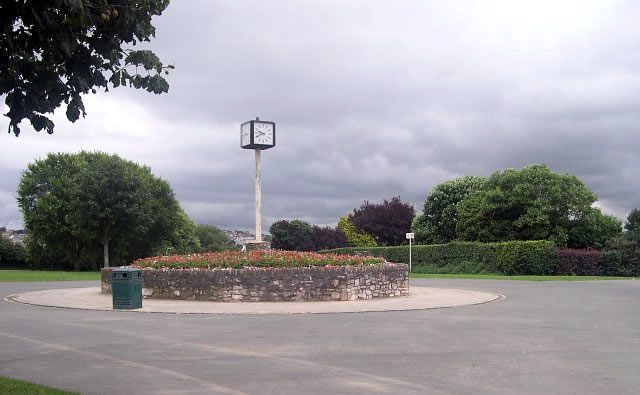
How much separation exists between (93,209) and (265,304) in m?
37.9

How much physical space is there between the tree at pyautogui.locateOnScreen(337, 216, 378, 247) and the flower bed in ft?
179

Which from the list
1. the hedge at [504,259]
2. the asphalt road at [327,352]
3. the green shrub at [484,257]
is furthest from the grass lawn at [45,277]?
the hedge at [504,259]

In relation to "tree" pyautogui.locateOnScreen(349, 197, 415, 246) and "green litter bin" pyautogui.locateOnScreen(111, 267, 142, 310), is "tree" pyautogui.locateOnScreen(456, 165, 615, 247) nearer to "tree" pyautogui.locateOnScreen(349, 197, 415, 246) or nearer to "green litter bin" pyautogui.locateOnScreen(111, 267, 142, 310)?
"tree" pyautogui.locateOnScreen(349, 197, 415, 246)

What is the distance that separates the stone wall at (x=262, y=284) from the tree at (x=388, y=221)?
178 ft

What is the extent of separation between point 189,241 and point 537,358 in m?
75.7

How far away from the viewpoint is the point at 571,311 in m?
16.9

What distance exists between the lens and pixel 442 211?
214 feet

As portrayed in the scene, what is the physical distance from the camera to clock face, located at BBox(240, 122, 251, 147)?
1045 inches

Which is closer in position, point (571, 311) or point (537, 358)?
point (537, 358)

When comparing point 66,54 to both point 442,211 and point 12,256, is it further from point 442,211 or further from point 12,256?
point 12,256

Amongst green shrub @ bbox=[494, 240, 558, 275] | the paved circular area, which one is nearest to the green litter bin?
the paved circular area

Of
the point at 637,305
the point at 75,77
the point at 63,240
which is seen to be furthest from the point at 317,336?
the point at 63,240

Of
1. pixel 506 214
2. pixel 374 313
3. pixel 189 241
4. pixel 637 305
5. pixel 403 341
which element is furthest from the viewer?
pixel 189 241

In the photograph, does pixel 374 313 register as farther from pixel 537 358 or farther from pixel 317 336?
pixel 537 358
